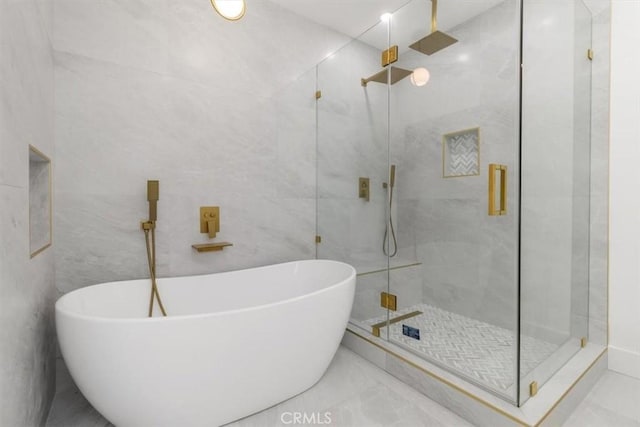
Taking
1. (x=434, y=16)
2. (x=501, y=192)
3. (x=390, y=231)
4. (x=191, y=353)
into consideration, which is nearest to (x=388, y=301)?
(x=390, y=231)

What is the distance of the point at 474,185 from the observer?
1.80 m

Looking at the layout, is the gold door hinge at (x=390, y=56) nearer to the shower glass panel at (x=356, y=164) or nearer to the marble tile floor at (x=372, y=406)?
the shower glass panel at (x=356, y=164)

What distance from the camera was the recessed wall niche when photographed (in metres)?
1.45

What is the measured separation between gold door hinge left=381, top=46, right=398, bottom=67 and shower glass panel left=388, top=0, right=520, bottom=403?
0.04 meters

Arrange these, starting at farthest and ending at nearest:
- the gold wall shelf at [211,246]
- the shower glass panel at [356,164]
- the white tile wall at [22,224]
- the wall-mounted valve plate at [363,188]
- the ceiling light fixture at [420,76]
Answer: the wall-mounted valve plate at [363,188]
the shower glass panel at [356,164]
the gold wall shelf at [211,246]
the ceiling light fixture at [420,76]
the white tile wall at [22,224]

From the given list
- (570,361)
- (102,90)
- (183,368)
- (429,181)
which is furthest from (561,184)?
(102,90)

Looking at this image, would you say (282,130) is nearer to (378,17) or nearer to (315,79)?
(315,79)

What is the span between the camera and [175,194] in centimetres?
198

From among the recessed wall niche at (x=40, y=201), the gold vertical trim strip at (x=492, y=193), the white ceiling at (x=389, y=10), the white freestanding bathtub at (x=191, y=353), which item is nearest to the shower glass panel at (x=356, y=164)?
the white ceiling at (x=389, y=10)

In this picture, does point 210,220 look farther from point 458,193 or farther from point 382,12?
point 382,12

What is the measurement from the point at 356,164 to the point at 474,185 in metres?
0.85

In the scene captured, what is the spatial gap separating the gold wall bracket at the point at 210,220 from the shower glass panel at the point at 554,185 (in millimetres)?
1787

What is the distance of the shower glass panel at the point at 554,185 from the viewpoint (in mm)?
1388

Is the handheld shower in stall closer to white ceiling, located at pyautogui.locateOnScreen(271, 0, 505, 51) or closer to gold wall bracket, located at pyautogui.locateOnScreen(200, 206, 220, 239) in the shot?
white ceiling, located at pyautogui.locateOnScreen(271, 0, 505, 51)
